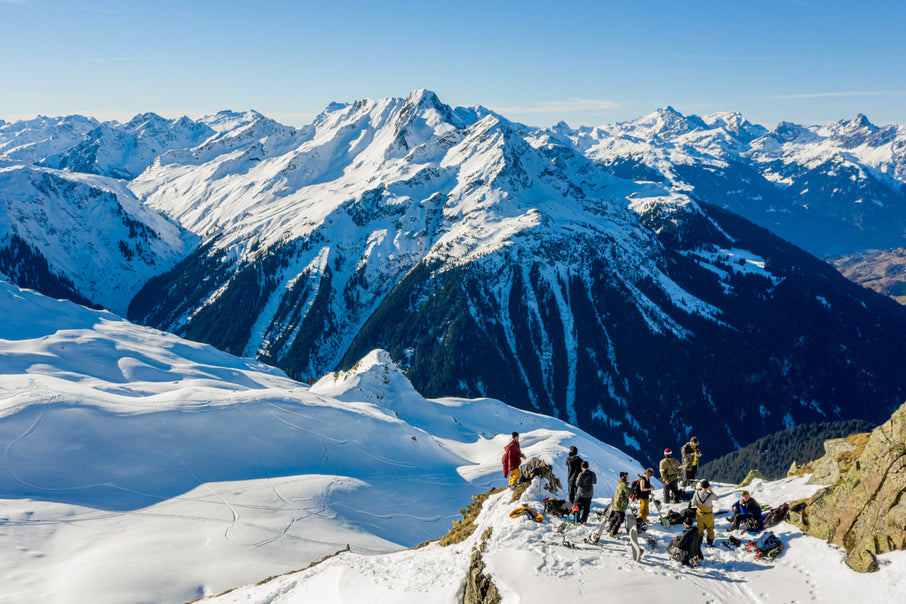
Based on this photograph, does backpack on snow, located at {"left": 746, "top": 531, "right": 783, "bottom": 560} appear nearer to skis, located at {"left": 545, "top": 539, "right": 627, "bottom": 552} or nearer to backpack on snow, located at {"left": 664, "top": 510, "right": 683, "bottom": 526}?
backpack on snow, located at {"left": 664, "top": 510, "right": 683, "bottom": 526}

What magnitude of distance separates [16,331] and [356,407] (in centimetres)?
6462

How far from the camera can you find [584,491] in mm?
24047

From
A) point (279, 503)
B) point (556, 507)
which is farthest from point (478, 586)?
point (279, 503)

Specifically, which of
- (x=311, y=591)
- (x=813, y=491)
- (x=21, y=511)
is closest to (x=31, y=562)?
(x=21, y=511)

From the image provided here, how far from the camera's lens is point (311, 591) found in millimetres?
26844

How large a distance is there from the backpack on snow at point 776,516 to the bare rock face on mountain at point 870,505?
3.02ft

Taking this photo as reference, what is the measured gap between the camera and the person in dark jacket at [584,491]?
23984 mm

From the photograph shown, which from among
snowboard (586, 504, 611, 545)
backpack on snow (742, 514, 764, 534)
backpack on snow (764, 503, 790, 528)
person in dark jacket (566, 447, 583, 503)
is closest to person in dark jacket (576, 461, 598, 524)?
person in dark jacket (566, 447, 583, 503)

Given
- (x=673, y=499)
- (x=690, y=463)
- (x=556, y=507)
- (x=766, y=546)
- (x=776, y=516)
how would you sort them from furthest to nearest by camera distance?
(x=690, y=463), (x=673, y=499), (x=556, y=507), (x=776, y=516), (x=766, y=546)

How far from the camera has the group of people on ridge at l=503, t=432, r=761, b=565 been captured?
20.5 metres

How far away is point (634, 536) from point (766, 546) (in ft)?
17.8

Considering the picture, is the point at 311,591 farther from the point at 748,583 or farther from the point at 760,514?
the point at 760,514

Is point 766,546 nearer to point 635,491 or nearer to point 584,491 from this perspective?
point 635,491

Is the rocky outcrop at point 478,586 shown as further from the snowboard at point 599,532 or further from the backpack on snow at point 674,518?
Answer: the backpack on snow at point 674,518
